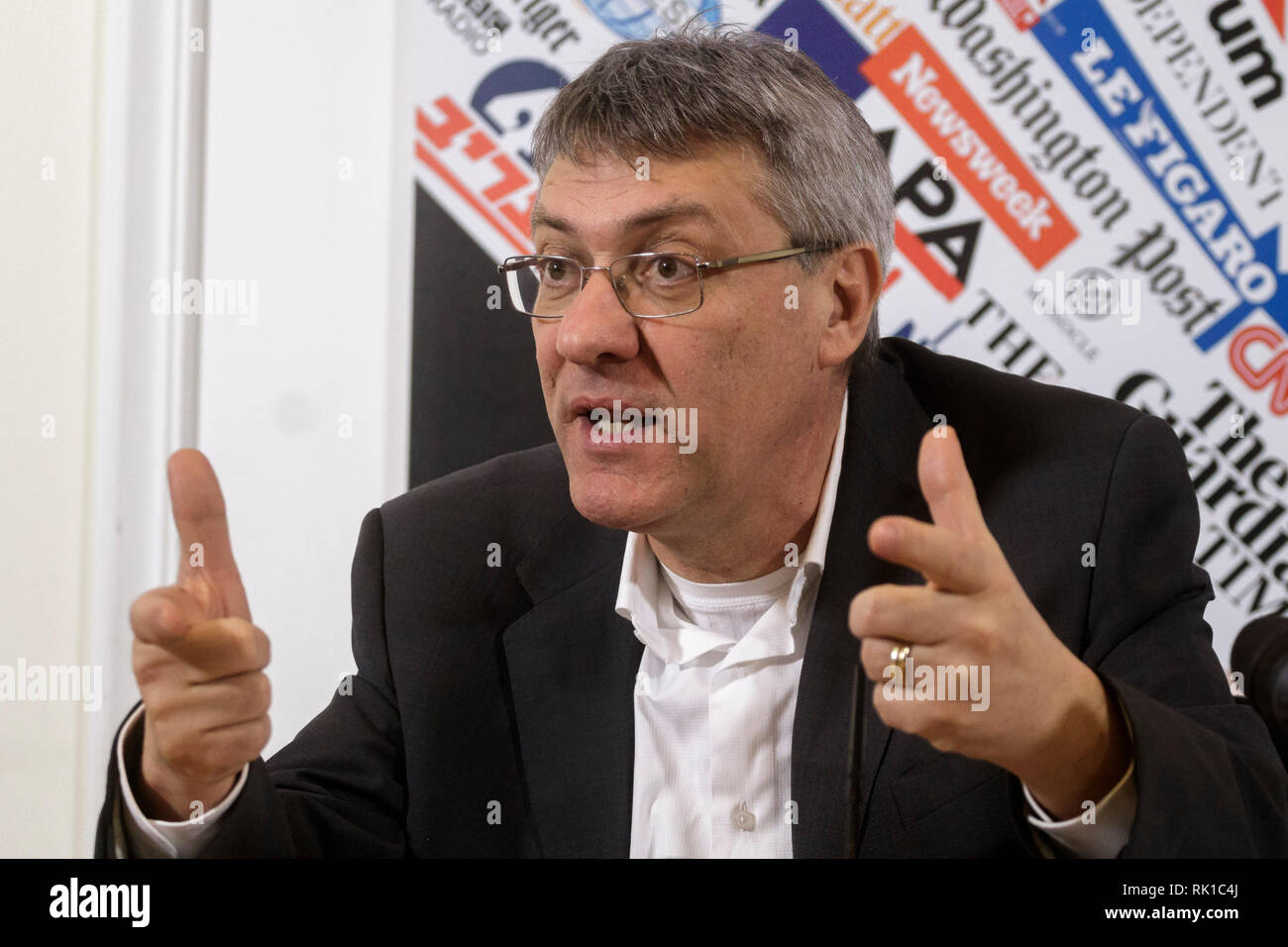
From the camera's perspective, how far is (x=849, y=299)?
45.6 inches

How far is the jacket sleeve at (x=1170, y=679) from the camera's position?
2.65 feet

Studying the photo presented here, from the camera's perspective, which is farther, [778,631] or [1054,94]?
[1054,94]

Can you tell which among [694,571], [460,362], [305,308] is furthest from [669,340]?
[305,308]

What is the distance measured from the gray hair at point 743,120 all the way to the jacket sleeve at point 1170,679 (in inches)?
15.2

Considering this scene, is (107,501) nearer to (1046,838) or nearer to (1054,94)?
(1046,838)

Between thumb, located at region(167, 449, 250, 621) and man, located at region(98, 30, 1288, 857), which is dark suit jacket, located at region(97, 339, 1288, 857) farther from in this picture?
thumb, located at region(167, 449, 250, 621)

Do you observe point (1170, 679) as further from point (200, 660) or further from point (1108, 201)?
point (200, 660)

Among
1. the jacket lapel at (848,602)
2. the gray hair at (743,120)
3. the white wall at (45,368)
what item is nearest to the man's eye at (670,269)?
the gray hair at (743,120)

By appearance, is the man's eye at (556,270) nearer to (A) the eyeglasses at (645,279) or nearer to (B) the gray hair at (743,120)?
(A) the eyeglasses at (645,279)

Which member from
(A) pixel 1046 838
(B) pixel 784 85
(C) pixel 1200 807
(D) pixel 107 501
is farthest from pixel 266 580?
(C) pixel 1200 807

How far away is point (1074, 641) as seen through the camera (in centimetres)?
101

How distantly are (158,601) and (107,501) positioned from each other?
77cm

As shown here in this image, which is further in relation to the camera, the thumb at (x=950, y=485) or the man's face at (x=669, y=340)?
the man's face at (x=669, y=340)

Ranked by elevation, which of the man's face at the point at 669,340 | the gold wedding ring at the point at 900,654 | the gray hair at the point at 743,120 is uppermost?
the gray hair at the point at 743,120
